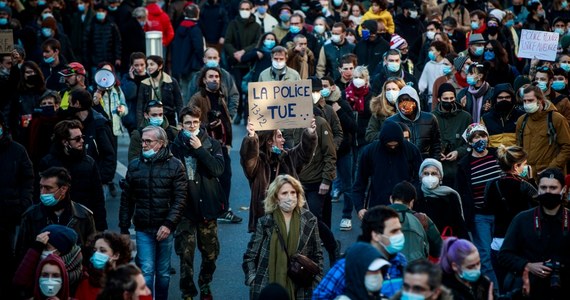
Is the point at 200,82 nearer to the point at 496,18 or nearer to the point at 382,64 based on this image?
the point at 382,64

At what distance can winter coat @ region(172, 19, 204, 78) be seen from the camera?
73.2 ft

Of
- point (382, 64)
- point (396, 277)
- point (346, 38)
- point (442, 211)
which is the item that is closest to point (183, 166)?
point (442, 211)

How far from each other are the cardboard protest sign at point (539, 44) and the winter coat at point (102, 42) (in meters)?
7.64

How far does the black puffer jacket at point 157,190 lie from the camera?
11820 millimetres

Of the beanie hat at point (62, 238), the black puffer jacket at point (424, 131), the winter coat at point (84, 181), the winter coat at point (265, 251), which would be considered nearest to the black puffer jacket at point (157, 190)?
the winter coat at point (84, 181)

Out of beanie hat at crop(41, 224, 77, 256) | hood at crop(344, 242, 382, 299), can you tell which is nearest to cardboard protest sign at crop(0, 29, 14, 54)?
beanie hat at crop(41, 224, 77, 256)

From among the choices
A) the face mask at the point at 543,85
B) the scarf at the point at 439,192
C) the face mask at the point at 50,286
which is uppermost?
the face mask at the point at 543,85

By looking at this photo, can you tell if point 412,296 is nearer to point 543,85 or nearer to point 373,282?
point 373,282

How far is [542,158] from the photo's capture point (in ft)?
46.0

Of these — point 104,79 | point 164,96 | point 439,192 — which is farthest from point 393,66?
point 439,192

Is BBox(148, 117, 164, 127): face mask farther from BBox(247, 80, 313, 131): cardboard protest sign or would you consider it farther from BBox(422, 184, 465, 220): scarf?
BBox(422, 184, 465, 220): scarf

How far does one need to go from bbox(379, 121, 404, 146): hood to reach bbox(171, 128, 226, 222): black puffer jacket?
5.20 ft

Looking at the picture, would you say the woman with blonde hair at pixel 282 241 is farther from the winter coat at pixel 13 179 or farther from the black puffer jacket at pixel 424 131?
the black puffer jacket at pixel 424 131

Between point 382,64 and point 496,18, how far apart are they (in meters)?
3.27
